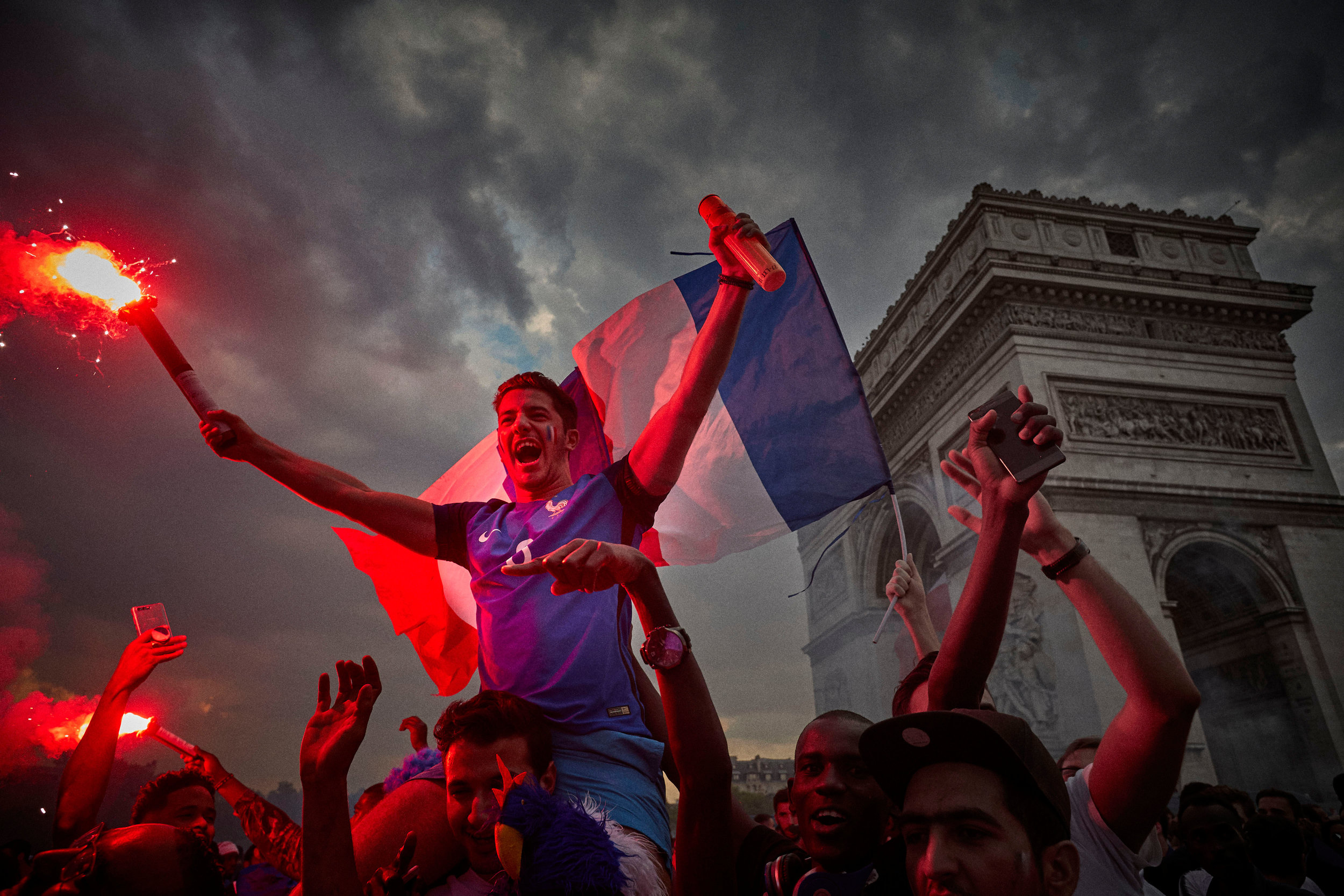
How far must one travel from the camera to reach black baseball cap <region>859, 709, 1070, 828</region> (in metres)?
1.83

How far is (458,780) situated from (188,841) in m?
0.68

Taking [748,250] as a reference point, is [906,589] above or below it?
below

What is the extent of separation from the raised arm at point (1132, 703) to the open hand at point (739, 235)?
4.09 feet

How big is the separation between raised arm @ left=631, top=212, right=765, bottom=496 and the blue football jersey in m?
0.08

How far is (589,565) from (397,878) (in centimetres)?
83

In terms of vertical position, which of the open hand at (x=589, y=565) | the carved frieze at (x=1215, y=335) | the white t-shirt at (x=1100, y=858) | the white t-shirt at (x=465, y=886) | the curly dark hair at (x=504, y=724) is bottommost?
the white t-shirt at (x=1100, y=858)

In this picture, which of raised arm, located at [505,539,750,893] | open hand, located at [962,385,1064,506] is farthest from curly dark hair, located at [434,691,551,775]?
open hand, located at [962,385,1064,506]

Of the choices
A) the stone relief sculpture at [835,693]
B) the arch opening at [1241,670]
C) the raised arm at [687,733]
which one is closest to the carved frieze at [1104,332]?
the arch opening at [1241,670]

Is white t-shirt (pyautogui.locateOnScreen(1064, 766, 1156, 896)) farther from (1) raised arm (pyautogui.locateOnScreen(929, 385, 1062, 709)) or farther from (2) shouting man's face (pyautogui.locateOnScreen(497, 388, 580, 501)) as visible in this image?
(2) shouting man's face (pyautogui.locateOnScreen(497, 388, 580, 501))

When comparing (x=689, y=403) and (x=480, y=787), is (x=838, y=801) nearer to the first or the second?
(x=480, y=787)

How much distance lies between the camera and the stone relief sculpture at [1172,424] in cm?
1680

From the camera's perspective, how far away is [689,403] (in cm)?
242

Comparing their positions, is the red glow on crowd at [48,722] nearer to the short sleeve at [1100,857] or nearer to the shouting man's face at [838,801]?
the shouting man's face at [838,801]

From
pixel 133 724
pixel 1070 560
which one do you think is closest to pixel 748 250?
pixel 1070 560
